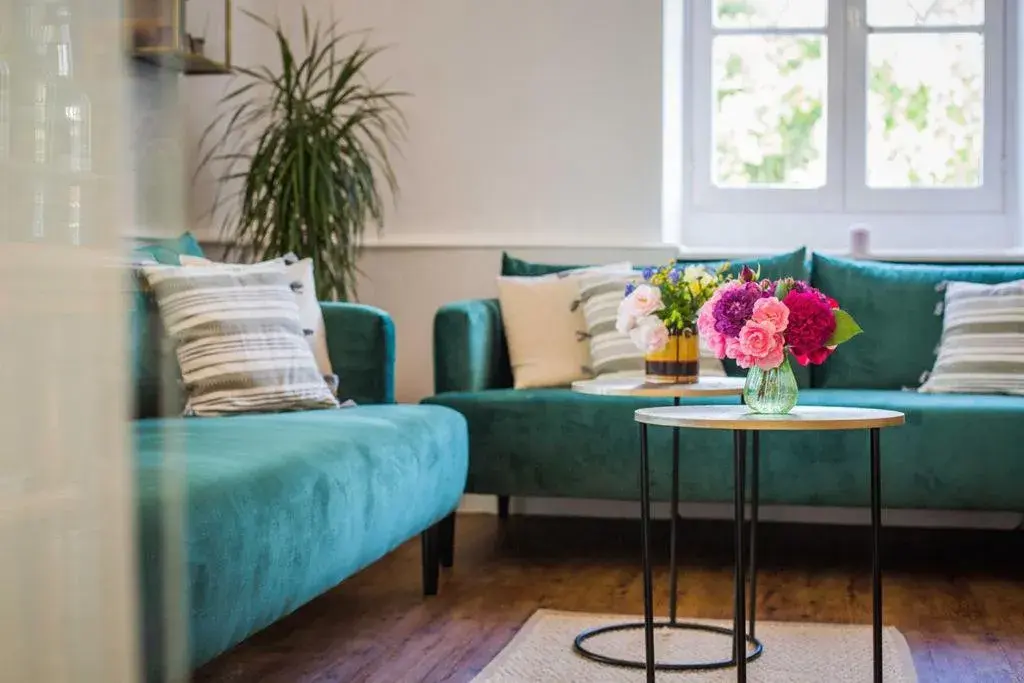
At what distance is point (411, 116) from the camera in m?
4.57

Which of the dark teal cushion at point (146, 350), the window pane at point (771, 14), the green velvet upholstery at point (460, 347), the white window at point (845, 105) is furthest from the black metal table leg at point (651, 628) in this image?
the window pane at point (771, 14)

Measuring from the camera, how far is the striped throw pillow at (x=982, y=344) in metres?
3.59

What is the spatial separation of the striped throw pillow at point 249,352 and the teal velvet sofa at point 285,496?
10 cm

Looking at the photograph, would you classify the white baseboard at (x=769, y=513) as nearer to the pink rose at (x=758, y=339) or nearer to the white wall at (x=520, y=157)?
the white wall at (x=520, y=157)

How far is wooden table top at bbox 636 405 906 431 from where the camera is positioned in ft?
6.84

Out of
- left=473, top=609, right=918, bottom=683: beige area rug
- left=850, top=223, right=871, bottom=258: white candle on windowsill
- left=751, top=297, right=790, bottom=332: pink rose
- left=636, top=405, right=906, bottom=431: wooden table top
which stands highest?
left=850, top=223, right=871, bottom=258: white candle on windowsill

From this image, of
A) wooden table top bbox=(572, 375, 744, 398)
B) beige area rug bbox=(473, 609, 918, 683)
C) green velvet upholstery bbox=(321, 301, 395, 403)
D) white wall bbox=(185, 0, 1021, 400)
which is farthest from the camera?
white wall bbox=(185, 0, 1021, 400)

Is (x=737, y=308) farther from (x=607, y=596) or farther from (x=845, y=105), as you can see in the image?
(x=845, y=105)

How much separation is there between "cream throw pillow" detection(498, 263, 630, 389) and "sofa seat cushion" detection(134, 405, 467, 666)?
2.00ft

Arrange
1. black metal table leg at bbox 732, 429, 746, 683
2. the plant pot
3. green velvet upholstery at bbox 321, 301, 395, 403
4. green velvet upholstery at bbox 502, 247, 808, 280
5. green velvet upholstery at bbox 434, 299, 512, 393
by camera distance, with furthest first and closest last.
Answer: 1. green velvet upholstery at bbox 502, 247, 808, 280
2. green velvet upholstery at bbox 434, 299, 512, 393
3. green velvet upholstery at bbox 321, 301, 395, 403
4. the plant pot
5. black metal table leg at bbox 732, 429, 746, 683

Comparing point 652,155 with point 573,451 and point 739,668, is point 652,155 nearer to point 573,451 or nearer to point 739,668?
point 573,451

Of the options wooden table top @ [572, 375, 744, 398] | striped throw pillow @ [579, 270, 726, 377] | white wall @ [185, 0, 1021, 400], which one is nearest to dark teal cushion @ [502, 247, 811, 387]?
striped throw pillow @ [579, 270, 726, 377]

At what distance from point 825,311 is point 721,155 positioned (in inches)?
96.9

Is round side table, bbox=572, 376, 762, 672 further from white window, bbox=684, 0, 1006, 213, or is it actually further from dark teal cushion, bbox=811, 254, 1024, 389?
white window, bbox=684, 0, 1006, 213
